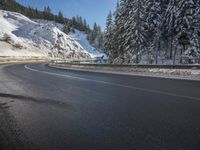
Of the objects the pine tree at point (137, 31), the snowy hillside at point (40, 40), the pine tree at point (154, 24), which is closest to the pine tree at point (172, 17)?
the pine tree at point (154, 24)

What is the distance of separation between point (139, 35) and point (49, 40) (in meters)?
99.5

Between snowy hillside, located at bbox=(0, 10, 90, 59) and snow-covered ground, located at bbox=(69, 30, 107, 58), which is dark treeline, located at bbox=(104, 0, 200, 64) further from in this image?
snow-covered ground, located at bbox=(69, 30, 107, 58)

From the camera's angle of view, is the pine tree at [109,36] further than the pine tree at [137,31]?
Yes

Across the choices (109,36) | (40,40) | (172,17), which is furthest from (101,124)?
(40,40)

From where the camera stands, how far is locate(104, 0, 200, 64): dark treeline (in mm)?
36094

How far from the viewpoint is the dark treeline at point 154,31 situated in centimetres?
3609

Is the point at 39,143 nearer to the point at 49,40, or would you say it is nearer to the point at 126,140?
the point at 126,140

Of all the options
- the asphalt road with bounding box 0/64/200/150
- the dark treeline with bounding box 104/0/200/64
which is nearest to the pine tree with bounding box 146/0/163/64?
the dark treeline with bounding box 104/0/200/64

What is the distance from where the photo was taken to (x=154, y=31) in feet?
146

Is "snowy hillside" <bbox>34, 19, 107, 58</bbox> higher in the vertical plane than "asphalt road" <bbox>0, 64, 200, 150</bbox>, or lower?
higher

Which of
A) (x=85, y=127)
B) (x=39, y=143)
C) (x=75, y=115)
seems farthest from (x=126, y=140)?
(x=75, y=115)

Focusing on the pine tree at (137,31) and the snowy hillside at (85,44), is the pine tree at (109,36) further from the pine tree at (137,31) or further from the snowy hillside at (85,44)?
the snowy hillside at (85,44)

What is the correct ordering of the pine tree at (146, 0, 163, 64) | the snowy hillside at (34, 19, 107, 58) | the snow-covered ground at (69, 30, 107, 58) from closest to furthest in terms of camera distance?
the pine tree at (146, 0, 163, 64)
the snowy hillside at (34, 19, 107, 58)
the snow-covered ground at (69, 30, 107, 58)

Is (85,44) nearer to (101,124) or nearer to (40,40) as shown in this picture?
(40,40)
